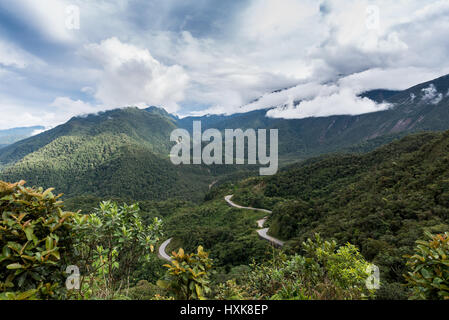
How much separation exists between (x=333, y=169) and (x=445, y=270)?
69685mm

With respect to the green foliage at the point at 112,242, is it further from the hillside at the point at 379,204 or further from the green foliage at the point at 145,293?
the hillside at the point at 379,204

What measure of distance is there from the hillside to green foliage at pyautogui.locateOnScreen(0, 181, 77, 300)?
29.3ft

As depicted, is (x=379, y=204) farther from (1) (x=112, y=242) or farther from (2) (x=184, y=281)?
(1) (x=112, y=242)

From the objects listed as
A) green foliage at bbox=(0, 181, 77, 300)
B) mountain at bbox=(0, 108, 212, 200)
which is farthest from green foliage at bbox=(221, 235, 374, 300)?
mountain at bbox=(0, 108, 212, 200)

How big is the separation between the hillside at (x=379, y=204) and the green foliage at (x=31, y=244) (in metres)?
8.93

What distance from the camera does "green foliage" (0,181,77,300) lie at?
100 inches

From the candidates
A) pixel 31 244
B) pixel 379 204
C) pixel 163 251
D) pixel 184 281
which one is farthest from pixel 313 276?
pixel 163 251

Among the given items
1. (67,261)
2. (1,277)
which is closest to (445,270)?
(67,261)

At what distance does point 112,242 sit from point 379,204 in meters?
31.9

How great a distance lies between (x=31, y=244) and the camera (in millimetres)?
2748

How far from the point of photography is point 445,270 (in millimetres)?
2701

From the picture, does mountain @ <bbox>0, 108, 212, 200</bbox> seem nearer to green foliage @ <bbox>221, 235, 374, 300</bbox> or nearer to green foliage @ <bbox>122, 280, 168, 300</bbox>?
green foliage @ <bbox>122, 280, 168, 300</bbox>

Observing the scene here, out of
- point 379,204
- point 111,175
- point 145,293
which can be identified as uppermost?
point 379,204
